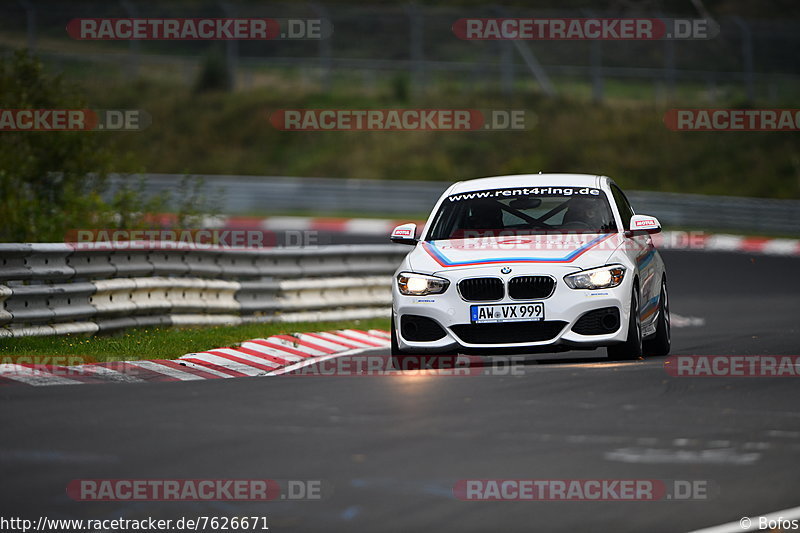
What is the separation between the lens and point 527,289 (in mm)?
11297

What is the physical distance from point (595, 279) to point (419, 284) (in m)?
1.41

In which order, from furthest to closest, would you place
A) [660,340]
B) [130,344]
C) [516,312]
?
1. [130,344]
2. [660,340]
3. [516,312]

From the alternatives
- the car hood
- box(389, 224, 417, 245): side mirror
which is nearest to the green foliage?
box(389, 224, 417, 245): side mirror

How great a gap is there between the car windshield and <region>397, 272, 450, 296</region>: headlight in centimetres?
95

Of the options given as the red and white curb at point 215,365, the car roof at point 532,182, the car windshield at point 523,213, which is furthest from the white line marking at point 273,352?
the car roof at point 532,182

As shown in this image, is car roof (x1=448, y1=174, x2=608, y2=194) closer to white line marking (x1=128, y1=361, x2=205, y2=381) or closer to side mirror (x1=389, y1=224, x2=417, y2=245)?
side mirror (x1=389, y1=224, x2=417, y2=245)

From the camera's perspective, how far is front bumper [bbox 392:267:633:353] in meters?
11.2

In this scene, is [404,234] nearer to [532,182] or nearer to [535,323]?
[532,182]

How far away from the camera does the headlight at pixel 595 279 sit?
37.0 feet

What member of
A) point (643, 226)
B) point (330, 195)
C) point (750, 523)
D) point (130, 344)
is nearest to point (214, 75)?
point (330, 195)

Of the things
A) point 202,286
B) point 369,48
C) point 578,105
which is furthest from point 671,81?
point 202,286

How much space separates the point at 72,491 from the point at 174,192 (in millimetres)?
34528

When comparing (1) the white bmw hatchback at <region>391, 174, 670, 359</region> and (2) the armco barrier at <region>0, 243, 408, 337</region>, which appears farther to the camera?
(2) the armco barrier at <region>0, 243, 408, 337</region>

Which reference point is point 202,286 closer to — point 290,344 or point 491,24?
point 290,344
